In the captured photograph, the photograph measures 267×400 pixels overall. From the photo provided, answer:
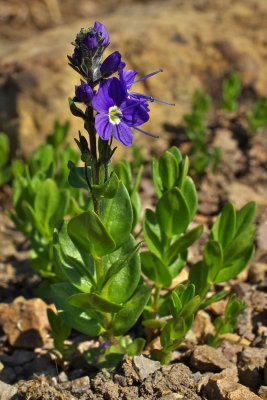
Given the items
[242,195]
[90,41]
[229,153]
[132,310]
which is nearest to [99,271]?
[132,310]

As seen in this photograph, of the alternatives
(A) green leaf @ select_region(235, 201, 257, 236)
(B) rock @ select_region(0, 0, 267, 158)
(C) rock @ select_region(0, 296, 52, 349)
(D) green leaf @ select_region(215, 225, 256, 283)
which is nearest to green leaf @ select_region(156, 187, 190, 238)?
(D) green leaf @ select_region(215, 225, 256, 283)

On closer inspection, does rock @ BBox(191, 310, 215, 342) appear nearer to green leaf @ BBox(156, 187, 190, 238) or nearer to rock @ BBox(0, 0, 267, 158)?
green leaf @ BBox(156, 187, 190, 238)

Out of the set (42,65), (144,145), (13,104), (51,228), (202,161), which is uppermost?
(42,65)

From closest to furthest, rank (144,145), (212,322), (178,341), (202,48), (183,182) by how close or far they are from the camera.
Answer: (178,341) < (183,182) < (212,322) < (144,145) < (202,48)

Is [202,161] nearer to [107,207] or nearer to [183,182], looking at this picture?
[183,182]

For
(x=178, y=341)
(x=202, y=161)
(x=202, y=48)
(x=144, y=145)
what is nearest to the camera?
(x=178, y=341)

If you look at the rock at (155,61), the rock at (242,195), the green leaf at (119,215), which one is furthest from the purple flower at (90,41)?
the rock at (155,61)

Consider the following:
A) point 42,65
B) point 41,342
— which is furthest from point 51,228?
point 42,65

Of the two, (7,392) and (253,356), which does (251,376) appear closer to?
(253,356)
